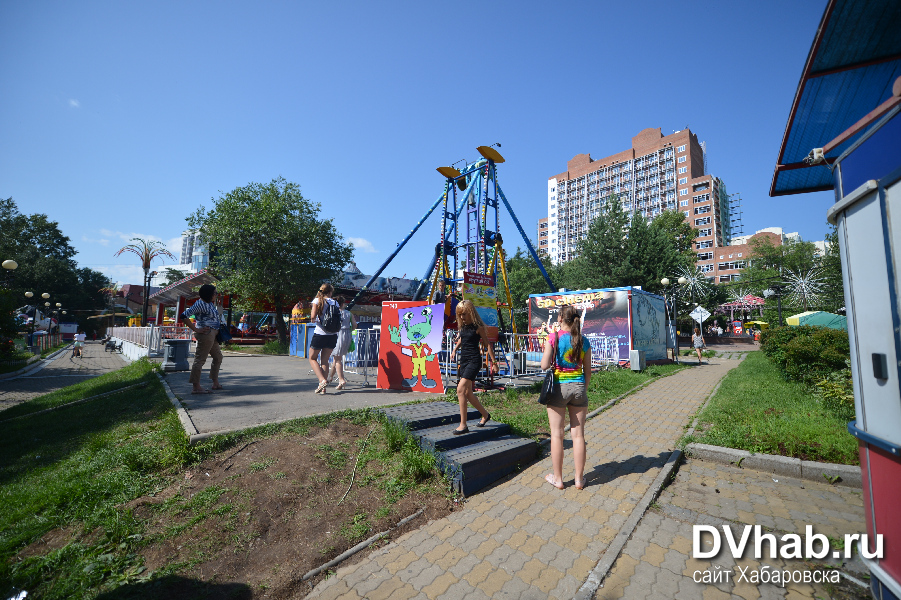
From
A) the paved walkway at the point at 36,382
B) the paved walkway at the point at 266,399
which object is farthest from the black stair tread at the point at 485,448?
the paved walkway at the point at 36,382

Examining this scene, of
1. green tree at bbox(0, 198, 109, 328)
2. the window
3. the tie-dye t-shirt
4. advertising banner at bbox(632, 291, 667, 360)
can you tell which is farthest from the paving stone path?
the window

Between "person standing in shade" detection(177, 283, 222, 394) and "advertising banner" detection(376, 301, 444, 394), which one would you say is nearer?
"person standing in shade" detection(177, 283, 222, 394)

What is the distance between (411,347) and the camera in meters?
7.72

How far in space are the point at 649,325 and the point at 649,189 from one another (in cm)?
8365

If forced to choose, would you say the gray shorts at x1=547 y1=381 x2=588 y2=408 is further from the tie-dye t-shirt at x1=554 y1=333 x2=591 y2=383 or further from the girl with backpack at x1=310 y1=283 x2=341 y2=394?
the girl with backpack at x1=310 y1=283 x2=341 y2=394

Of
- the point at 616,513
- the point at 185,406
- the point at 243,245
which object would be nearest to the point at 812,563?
the point at 616,513

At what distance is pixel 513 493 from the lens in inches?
156

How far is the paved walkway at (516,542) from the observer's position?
2.60m

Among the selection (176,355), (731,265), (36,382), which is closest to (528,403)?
(176,355)

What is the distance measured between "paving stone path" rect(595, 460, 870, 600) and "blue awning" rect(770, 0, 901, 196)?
9.85ft

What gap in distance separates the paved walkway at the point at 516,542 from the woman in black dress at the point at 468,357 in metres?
0.91

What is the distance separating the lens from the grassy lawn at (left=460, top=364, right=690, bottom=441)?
5.76m

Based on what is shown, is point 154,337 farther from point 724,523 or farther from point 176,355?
point 724,523

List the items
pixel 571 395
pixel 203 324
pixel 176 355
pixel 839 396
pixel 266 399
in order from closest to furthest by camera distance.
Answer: pixel 571 395, pixel 839 396, pixel 266 399, pixel 203 324, pixel 176 355
